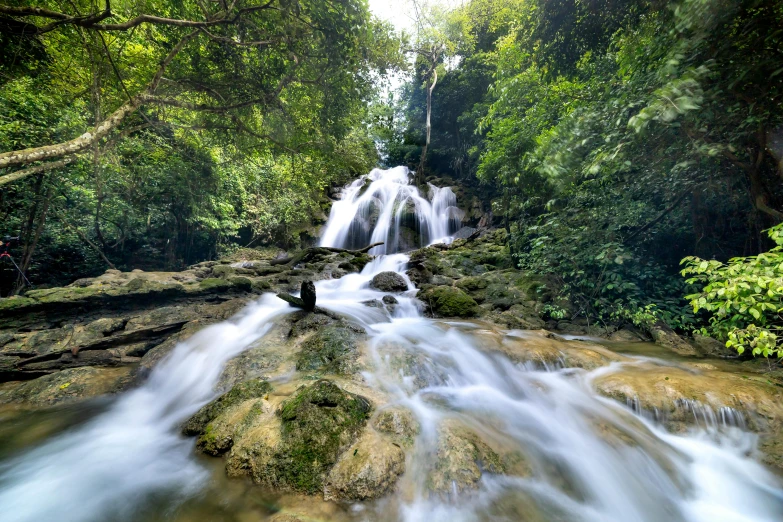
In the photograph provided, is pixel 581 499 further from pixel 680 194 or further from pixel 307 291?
pixel 680 194

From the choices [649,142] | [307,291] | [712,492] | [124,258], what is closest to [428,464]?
[712,492]

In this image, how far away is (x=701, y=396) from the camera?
10.7 ft

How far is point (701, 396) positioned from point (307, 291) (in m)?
5.79

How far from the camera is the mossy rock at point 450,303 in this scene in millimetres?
7312

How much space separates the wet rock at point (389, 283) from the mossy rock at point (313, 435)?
5964mm

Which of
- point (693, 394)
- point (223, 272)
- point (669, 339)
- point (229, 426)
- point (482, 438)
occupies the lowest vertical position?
point (482, 438)

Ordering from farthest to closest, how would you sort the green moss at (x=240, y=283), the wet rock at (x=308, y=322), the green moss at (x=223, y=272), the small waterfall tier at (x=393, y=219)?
1. the small waterfall tier at (x=393, y=219)
2. the green moss at (x=223, y=272)
3. the green moss at (x=240, y=283)
4. the wet rock at (x=308, y=322)

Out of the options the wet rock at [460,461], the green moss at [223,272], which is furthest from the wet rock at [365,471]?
the green moss at [223,272]

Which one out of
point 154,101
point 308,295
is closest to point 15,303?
point 154,101

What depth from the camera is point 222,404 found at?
3342 mm

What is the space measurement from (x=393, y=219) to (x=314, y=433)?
1541cm

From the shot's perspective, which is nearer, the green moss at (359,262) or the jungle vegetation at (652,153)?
the jungle vegetation at (652,153)

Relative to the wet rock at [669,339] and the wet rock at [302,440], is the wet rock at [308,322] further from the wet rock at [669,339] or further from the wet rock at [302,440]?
the wet rock at [669,339]

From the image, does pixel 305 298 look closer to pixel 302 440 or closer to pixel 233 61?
pixel 302 440
